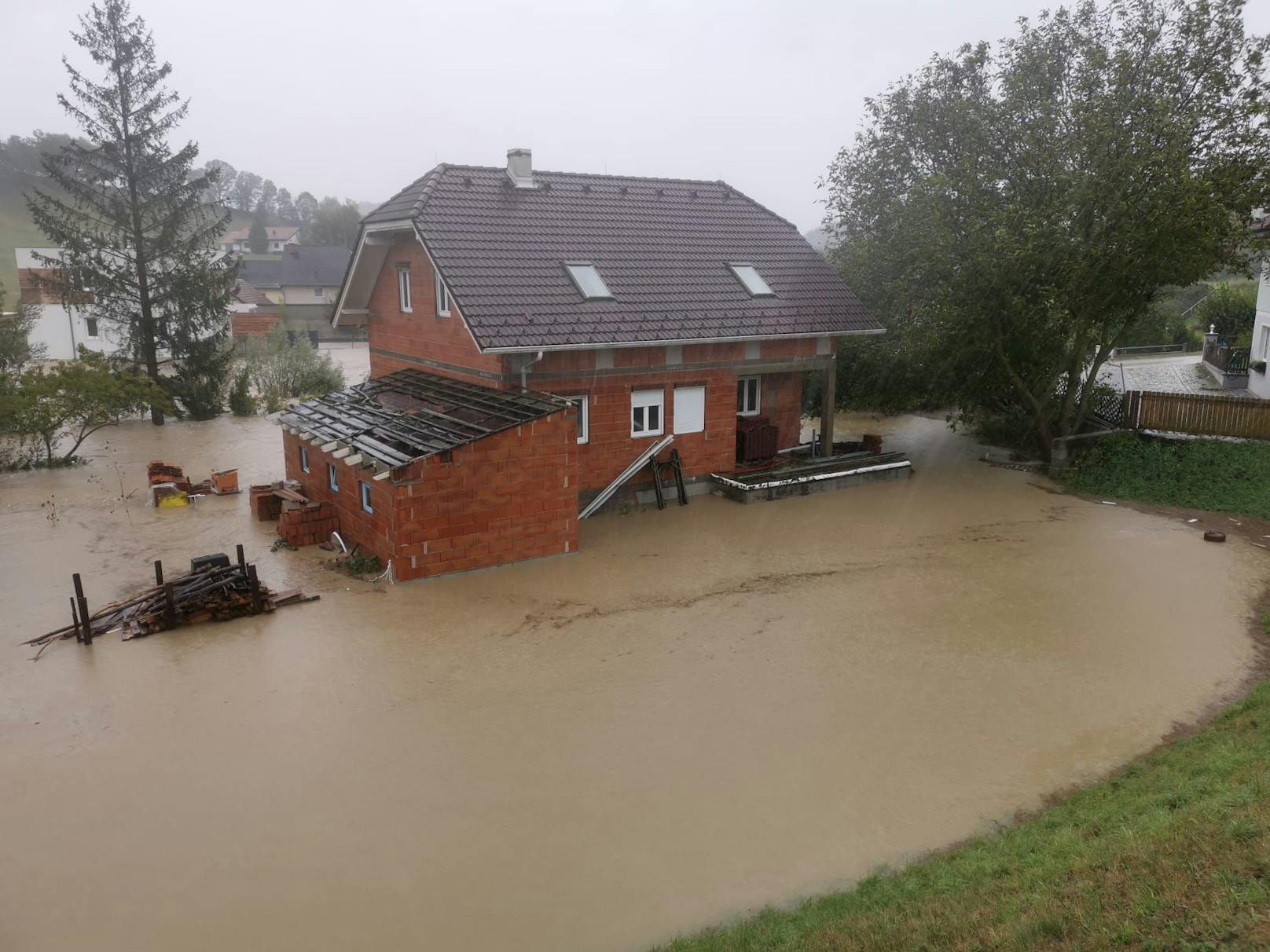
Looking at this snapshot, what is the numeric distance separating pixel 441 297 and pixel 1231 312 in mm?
31327

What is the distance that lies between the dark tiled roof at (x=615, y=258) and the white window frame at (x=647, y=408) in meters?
1.19

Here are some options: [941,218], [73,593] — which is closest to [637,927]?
[73,593]

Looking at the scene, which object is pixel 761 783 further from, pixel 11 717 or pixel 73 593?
pixel 73 593

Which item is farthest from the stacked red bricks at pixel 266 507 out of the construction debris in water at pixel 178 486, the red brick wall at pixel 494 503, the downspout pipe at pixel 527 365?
the downspout pipe at pixel 527 365

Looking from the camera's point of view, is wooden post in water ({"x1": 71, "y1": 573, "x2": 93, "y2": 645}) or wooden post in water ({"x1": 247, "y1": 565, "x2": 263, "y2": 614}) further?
wooden post in water ({"x1": 247, "y1": 565, "x2": 263, "y2": 614})

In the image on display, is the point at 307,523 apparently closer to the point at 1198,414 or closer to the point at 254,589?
the point at 254,589

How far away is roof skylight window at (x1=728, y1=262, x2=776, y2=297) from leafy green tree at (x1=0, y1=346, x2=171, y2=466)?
1497cm

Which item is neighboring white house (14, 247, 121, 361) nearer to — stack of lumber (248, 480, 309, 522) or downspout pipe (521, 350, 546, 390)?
stack of lumber (248, 480, 309, 522)

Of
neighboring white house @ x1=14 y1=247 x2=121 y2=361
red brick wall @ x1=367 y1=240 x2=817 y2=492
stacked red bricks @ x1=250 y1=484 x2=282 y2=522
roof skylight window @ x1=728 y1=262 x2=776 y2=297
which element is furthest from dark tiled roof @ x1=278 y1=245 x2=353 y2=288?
stacked red bricks @ x1=250 y1=484 x2=282 y2=522

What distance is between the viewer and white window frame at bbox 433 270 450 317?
16812 millimetres

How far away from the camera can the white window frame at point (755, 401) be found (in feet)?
64.2

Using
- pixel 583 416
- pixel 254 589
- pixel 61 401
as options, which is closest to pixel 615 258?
pixel 583 416

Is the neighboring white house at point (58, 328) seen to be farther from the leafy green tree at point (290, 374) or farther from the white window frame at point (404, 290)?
the white window frame at point (404, 290)

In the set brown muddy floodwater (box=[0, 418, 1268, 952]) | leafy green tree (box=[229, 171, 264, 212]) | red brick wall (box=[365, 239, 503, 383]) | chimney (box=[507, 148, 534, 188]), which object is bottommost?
brown muddy floodwater (box=[0, 418, 1268, 952])
